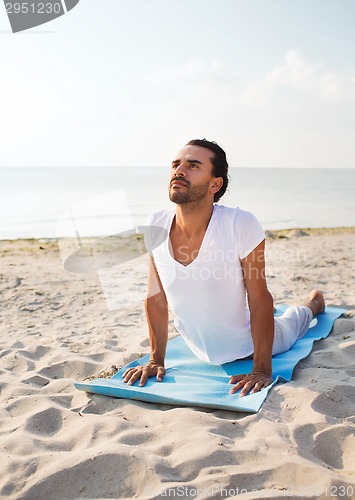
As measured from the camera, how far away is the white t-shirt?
3371mm

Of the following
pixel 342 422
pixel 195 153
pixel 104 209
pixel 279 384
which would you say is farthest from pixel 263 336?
pixel 104 209

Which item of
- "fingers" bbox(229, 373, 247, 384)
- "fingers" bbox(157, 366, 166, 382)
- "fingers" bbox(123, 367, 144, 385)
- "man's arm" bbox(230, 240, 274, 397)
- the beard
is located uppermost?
the beard

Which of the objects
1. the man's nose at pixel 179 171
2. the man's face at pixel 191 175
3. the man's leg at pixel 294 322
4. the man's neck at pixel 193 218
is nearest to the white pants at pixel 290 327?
the man's leg at pixel 294 322

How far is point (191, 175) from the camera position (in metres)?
3.40

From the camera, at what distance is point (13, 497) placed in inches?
84.3

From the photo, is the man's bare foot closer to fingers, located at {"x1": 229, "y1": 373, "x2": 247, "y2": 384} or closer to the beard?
fingers, located at {"x1": 229, "y1": 373, "x2": 247, "y2": 384}

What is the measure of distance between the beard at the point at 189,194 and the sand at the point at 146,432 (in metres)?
1.32

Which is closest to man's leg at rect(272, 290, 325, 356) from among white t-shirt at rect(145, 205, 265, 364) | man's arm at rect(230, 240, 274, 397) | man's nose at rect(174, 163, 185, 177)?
white t-shirt at rect(145, 205, 265, 364)

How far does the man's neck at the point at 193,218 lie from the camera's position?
138 inches

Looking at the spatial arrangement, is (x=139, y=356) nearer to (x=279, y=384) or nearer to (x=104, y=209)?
(x=279, y=384)

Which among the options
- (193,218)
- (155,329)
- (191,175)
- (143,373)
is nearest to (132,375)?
(143,373)

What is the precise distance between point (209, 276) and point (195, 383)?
717 millimetres

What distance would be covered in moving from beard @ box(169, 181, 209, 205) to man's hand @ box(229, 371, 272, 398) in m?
1.20

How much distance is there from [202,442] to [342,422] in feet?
2.47
